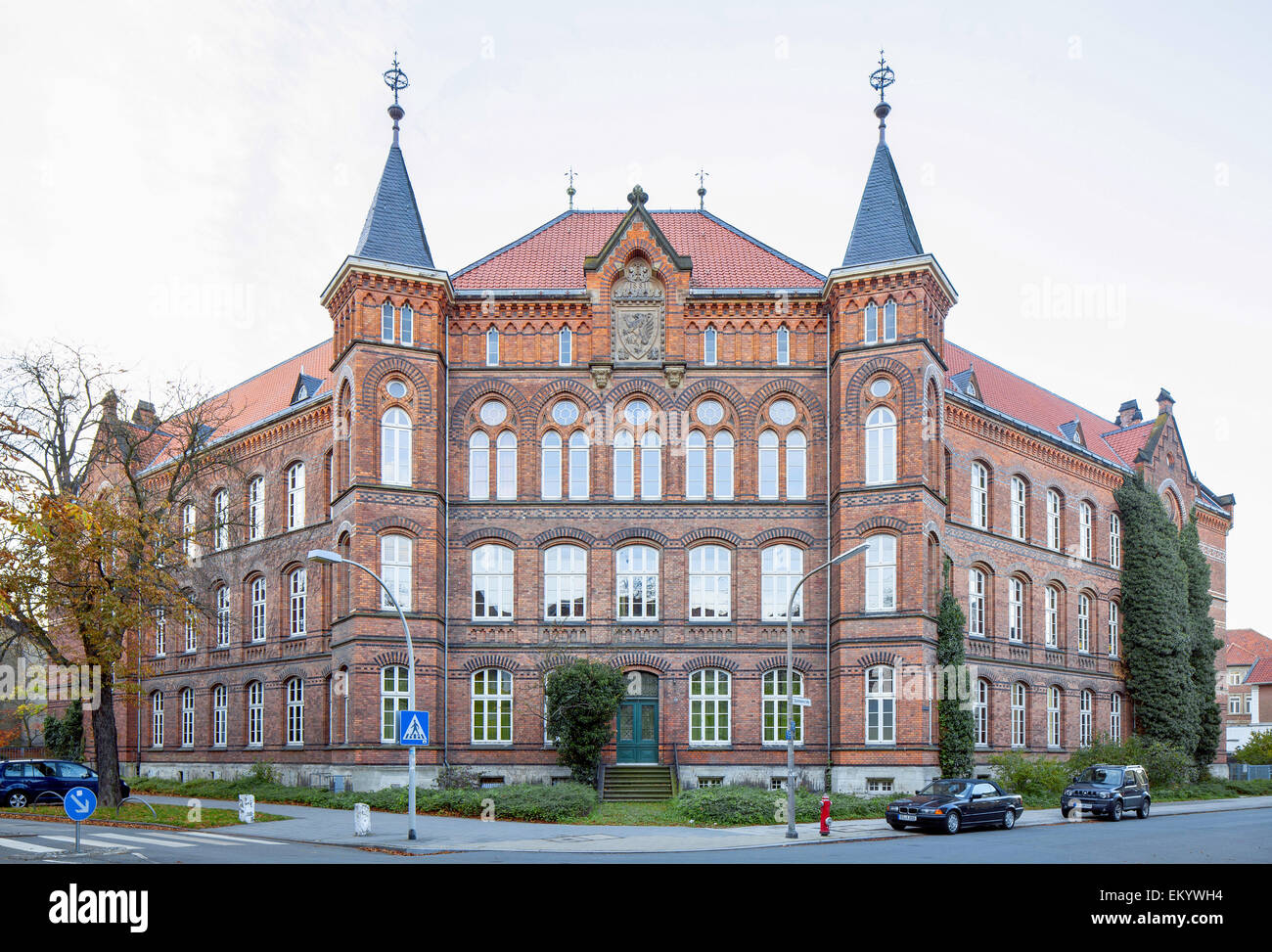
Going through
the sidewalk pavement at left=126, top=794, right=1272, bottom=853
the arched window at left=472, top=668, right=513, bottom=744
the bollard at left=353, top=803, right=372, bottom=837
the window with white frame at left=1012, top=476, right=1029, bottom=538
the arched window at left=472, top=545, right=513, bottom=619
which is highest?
the window with white frame at left=1012, top=476, right=1029, bottom=538

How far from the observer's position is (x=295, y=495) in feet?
131

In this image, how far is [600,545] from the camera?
35281 mm

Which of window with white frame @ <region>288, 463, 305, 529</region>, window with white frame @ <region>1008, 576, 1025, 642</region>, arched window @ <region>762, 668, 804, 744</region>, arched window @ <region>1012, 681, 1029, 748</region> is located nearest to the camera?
arched window @ <region>762, 668, 804, 744</region>

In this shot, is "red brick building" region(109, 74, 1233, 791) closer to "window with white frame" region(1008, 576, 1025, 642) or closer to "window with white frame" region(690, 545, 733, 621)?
"window with white frame" region(690, 545, 733, 621)

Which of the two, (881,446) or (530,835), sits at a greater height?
(881,446)

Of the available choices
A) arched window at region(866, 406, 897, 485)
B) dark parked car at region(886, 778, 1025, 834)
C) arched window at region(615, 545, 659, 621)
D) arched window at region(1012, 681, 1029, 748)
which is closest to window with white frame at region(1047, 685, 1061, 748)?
arched window at region(1012, 681, 1029, 748)

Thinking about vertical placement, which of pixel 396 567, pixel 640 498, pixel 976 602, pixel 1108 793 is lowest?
pixel 1108 793

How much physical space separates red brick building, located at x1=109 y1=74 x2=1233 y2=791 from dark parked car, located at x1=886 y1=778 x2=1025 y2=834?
4238 millimetres

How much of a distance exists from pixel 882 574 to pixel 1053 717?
13.4 m

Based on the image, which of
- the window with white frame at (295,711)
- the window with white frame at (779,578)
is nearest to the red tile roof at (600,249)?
the window with white frame at (779,578)

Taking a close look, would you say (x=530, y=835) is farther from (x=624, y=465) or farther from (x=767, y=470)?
(x=767, y=470)

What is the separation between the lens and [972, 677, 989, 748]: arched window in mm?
38312

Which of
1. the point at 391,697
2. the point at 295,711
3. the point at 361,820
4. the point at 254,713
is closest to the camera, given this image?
the point at 361,820

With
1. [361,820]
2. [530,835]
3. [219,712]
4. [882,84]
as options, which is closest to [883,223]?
[882,84]
